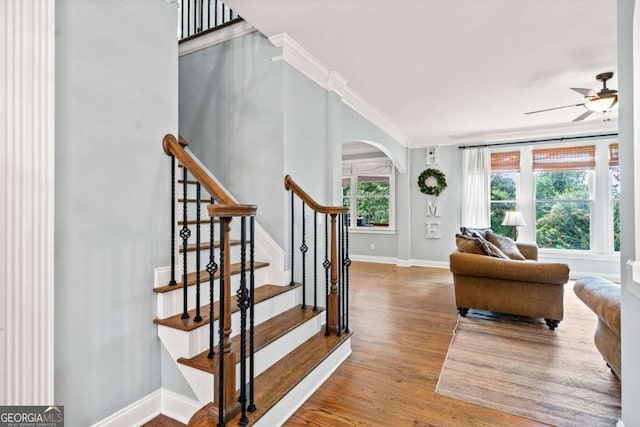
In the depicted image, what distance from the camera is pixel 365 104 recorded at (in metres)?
4.24

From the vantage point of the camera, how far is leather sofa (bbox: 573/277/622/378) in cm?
198

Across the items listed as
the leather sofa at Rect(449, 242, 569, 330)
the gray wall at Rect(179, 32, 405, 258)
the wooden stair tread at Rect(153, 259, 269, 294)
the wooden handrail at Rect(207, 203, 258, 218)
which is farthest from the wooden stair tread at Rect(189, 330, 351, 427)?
the leather sofa at Rect(449, 242, 569, 330)

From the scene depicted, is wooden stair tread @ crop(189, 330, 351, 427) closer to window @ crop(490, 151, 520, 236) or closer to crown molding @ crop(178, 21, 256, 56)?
crown molding @ crop(178, 21, 256, 56)

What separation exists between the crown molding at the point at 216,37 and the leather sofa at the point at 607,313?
10.9 feet

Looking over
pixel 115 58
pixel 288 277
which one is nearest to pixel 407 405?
pixel 288 277

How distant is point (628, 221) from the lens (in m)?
1.46

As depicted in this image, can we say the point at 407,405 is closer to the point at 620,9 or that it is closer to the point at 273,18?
the point at 620,9

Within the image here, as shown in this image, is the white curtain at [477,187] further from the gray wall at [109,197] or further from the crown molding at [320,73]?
the gray wall at [109,197]

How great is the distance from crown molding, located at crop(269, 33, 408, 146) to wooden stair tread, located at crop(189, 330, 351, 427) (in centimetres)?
229

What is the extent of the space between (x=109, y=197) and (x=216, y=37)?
2.02 meters

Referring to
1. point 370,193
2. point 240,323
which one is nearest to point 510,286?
point 240,323

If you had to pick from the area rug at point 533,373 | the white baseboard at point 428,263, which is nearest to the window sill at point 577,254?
the white baseboard at point 428,263
